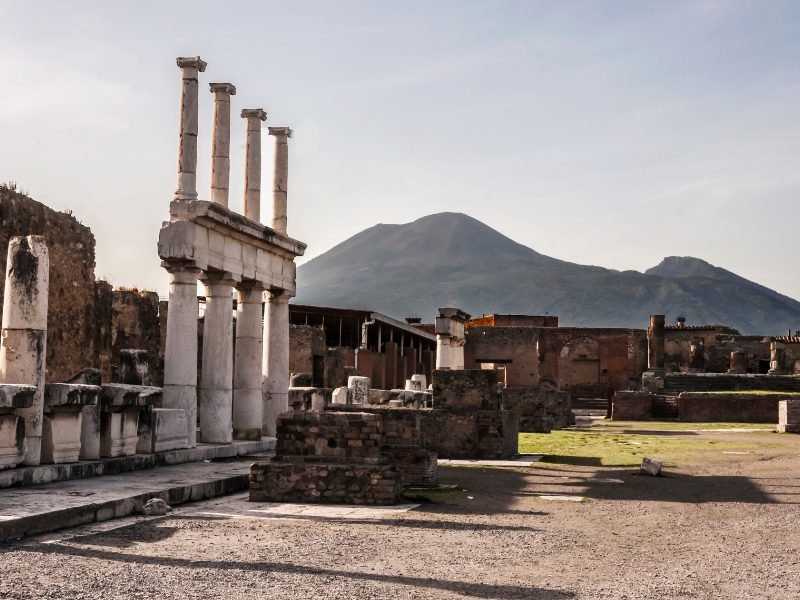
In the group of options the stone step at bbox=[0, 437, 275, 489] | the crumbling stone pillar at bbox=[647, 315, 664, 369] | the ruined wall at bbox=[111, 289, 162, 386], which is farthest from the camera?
the crumbling stone pillar at bbox=[647, 315, 664, 369]

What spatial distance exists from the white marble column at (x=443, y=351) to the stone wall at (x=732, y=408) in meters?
9.36

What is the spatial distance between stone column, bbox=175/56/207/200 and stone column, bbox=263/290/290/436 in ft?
→ 12.1

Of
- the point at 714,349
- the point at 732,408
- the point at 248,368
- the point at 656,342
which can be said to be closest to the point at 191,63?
the point at 248,368

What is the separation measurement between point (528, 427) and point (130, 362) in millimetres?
14187

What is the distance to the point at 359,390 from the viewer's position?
824 inches

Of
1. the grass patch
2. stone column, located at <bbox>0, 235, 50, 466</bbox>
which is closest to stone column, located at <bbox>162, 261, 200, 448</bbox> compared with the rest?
stone column, located at <bbox>0, 235, 50, 466</bbox>

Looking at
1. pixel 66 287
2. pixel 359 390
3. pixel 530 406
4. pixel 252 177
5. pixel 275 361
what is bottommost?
pixel 530 406

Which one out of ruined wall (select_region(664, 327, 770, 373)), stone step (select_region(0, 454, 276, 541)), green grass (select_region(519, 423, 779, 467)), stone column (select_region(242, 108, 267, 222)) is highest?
stone column (select_region(242, 108, 267, 222))

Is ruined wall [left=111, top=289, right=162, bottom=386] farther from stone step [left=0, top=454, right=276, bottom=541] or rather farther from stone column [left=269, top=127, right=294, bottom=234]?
stone step [left=0, top=454, right=276, bottom=541]

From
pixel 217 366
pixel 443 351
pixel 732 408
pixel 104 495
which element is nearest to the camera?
pixel 104 495

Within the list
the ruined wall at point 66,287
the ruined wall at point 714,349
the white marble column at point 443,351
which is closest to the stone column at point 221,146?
the ruined wall at point 66,287

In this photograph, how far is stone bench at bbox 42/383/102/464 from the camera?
10266mm

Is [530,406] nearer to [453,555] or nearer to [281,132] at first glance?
[281,132]

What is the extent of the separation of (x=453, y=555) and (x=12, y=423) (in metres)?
5.05
